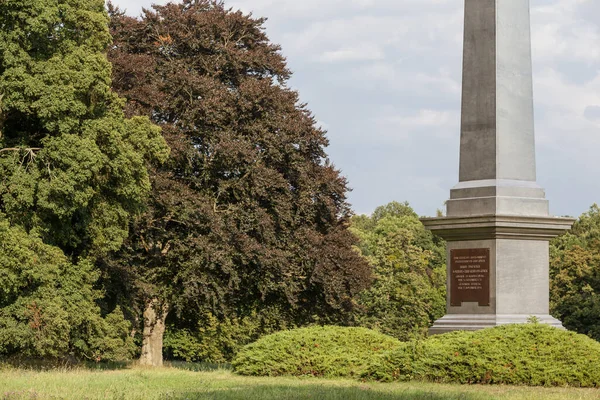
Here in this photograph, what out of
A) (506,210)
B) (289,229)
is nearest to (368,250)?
(289,229)

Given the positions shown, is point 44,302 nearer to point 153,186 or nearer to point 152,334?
point 153,186

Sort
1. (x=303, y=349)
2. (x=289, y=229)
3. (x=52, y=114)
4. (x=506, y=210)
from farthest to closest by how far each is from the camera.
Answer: (x=289, y=229) < (x=52, y=114) < (x=303, y=349) < (x=506, y=210)

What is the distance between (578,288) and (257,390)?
51.9m

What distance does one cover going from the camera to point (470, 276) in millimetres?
21266

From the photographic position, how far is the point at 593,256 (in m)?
64.9

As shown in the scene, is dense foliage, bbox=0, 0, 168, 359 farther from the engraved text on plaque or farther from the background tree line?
the engraved text on plaque

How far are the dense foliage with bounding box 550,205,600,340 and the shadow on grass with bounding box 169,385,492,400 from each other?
47472 millimetres

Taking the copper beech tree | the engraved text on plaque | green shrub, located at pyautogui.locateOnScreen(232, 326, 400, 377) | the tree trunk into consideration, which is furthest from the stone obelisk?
the tree trunk

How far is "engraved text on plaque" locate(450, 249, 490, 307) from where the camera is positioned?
21000 mm

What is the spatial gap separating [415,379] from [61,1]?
16654mm

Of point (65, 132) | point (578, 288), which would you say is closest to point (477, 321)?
point (65, 132)

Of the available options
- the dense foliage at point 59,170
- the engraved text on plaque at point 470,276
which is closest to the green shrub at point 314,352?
the engraved text on plaque at point 470,276

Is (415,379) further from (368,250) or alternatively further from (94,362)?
(368,250)

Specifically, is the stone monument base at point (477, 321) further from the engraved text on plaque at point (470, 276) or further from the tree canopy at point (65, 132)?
the tree canopy at point (65, 132)
